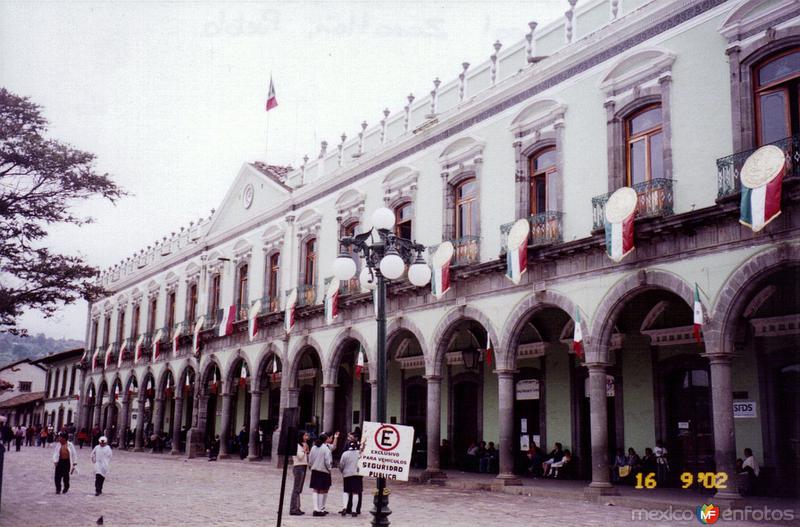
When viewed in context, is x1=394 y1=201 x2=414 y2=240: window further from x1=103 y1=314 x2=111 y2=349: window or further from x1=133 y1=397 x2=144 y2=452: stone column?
x1=103 y1=314 x2=111 y2=349: window

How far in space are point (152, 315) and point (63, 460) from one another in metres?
26.4

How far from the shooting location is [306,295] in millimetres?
27406

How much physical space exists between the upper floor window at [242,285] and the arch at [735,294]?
21.9 meters

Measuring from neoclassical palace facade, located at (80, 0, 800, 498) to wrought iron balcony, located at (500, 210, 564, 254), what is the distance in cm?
7

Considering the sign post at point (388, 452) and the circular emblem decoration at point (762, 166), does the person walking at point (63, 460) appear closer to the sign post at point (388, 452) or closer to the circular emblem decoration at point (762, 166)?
the sign post at point (388, 452)

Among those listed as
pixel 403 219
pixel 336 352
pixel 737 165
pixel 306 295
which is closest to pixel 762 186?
pixel 737 165

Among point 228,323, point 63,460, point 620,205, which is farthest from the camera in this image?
point 228,323

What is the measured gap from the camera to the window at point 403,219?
2384 cm

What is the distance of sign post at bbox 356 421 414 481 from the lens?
9523 mm

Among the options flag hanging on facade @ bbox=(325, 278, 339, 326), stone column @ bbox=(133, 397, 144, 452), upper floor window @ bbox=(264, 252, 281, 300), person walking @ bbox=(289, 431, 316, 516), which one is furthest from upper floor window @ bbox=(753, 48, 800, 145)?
stone column @ bbox=(133, 397, 144, 452)

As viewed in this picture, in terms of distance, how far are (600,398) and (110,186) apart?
13060 mm

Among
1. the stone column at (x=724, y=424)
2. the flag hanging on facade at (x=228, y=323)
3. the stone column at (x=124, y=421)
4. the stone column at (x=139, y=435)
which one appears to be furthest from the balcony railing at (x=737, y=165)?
the stone column at (x=124, y=421)

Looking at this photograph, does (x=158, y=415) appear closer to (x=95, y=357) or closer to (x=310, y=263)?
(x=95, y=357)

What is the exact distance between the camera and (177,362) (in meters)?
37.7
